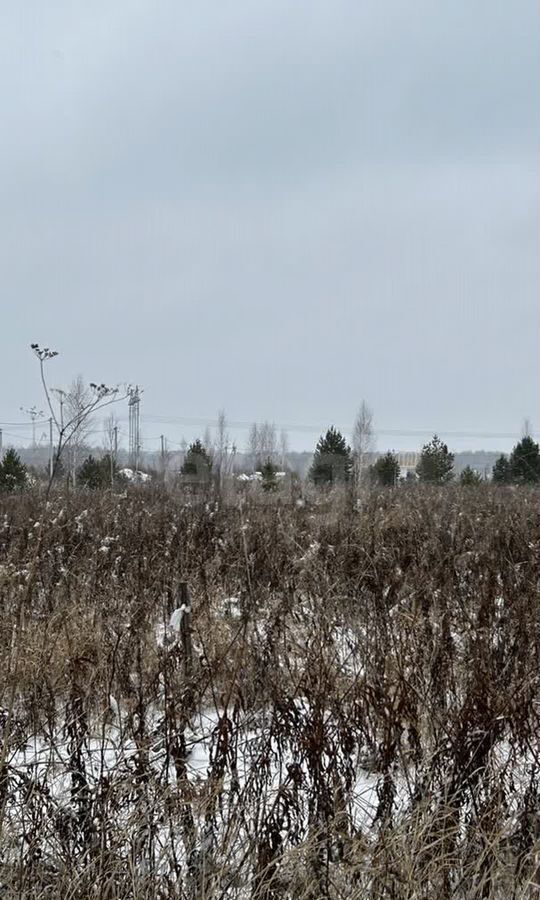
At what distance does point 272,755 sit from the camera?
296cm

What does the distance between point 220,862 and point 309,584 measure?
11.0ft

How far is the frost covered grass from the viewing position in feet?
7.06

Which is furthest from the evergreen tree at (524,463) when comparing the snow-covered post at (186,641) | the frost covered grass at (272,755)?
the snow-covered post at (186,641)

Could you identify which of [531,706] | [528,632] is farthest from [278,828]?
[528,632]

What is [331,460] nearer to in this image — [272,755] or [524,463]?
[524,463]

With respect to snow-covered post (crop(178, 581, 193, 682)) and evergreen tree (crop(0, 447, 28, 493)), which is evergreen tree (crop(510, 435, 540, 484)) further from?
snow-covered post (crop(178, 581, 193, 682))

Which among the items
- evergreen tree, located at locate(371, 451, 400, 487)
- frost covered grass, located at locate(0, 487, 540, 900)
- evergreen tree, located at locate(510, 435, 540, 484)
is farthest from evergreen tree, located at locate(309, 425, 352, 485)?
frost covered grass, located at locate(0, 487, 540, 900)

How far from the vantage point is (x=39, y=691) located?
3453mm

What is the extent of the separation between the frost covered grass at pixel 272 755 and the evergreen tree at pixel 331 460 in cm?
2296

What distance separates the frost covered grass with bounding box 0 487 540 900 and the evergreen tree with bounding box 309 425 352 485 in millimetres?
22960

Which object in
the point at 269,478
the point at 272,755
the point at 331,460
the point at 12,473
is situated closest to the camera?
the point at 272,755

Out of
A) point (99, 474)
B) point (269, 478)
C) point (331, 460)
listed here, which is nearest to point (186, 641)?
point (99, 474)

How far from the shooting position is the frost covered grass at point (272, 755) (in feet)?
7.06

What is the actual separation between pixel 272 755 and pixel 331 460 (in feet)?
87.7
